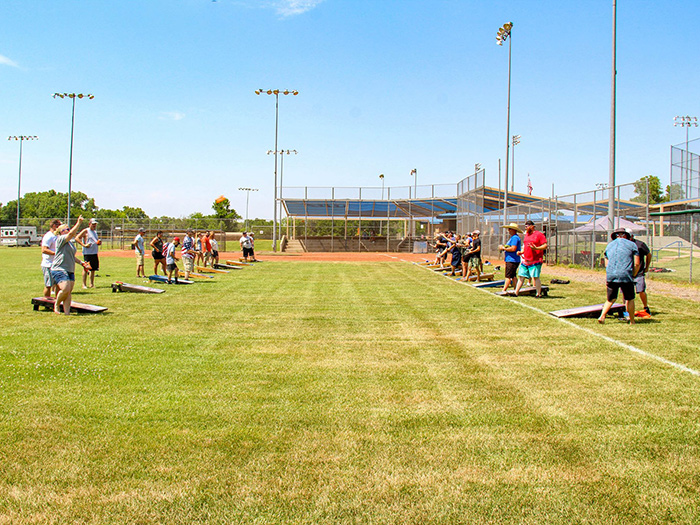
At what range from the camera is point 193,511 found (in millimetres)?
3242

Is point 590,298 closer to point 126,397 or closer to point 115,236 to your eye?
point 126,397

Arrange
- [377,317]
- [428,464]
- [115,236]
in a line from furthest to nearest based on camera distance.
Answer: [115,236] < [377,317] < [428,464]

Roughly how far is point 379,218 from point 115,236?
2722 centimetres

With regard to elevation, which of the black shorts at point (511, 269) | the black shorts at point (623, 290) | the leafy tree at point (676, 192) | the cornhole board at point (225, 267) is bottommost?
the cornhole board at point (225, 267)

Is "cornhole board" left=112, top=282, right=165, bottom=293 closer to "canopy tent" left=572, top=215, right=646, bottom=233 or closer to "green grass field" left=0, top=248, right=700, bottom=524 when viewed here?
"green grass field" left=0, top=248, right=700, bottom=524

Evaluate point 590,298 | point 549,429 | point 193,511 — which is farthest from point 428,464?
point 590,298

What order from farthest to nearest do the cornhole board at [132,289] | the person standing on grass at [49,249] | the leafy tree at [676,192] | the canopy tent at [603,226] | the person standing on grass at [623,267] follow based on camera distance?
the canopy tent at [603,226], the leafy tree at [676,192], the cornhole board at [132,289], the person standing on grass at [49,249], the person standing on grass at [623,267]

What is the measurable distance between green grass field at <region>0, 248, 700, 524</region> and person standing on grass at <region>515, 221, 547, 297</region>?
4417mm

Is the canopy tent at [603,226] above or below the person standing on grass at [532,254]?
above

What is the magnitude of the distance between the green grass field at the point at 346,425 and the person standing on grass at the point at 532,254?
4417 millimetres

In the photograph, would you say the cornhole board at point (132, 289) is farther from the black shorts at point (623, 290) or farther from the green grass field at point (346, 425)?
the black shorts at point (623, 290)

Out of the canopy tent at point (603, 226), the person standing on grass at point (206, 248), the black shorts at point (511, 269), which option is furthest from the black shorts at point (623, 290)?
the person standing on grass at point (206, 248)

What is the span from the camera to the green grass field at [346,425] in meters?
3.35

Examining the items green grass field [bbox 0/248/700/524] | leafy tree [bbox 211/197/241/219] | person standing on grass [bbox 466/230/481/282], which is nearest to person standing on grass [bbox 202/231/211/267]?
person standing on grass [bbox 466/230/481/282]
